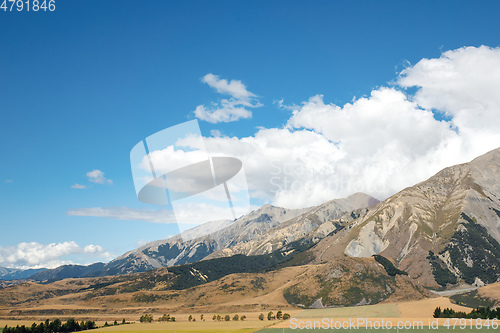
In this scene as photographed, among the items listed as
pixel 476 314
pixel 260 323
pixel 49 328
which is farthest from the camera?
pixel 260 323

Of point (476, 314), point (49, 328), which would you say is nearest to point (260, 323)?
point (49, 328)

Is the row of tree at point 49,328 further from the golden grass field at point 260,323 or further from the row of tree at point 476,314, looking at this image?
the row of tree at point 476,314

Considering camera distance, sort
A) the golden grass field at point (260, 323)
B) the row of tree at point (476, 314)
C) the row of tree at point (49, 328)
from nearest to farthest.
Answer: the row of tree at point (49, 328) → the golden grass field at point (260, 323) → the row of tree at point (476, 314)

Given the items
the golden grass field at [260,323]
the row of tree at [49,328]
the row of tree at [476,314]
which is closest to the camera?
the row of tree at [49,328]

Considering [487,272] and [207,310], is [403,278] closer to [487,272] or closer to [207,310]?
[487,272]

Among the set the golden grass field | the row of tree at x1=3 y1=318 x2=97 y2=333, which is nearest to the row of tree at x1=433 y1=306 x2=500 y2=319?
the golden grass field

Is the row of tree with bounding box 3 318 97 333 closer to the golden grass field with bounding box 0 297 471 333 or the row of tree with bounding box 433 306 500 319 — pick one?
the golden grass field with bounding box 0 297 471 333

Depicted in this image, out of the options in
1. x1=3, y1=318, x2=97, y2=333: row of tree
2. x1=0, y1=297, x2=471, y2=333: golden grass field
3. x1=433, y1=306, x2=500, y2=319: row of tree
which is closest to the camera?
x1=3, y1=318, x2=97, y2=333: row of tree

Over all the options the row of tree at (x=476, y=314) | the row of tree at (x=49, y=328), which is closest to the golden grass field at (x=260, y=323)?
the row of tree at (x=476, y=314)

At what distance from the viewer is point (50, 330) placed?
258 feet

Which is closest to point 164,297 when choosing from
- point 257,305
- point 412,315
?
point 257,305

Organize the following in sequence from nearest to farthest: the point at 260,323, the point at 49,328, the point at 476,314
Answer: the point at 49,328, the point at 476,314, the point at 260,323

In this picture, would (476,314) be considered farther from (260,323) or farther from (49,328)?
(49,328)

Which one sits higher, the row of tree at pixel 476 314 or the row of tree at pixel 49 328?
the row of tree at pixel 49 328
